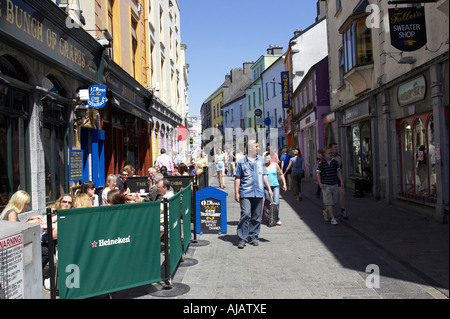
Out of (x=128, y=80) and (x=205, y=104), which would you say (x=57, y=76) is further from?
(x=205, y=104)

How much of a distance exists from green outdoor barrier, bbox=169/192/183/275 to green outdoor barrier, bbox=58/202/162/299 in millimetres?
490

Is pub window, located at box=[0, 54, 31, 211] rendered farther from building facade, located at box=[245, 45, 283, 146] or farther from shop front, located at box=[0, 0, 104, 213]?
building facade, located at box=[245, 45, 283, 146]

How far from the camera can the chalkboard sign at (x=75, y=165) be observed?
974 cm

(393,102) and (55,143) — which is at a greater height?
(393,102)

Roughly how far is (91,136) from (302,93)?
59.2ft

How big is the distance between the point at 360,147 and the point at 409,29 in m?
6.77

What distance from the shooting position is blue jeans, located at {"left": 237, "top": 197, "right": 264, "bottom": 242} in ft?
24.2

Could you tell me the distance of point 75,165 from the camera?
32.7ft

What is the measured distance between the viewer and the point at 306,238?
7.98 meters

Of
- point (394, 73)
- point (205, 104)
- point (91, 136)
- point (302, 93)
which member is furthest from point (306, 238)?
point (205, 104)

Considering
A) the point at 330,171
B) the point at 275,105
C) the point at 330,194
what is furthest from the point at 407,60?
the point at 275,105

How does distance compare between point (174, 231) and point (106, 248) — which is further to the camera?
point (174, 231)

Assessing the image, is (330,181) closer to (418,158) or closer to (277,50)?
(418,158)
